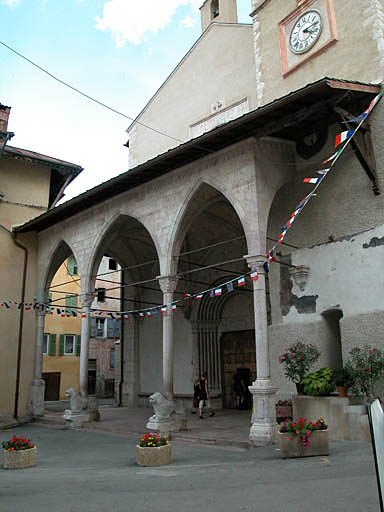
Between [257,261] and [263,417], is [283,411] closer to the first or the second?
[263,417]

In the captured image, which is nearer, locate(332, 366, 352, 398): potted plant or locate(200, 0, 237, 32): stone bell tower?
locate(332, 366, 352, 398): potted plant

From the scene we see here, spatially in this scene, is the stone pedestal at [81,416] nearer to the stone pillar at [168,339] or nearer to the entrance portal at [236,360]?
the stone pillar at [168,339]

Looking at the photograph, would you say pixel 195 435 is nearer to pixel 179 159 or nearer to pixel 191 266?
pixel 179 159

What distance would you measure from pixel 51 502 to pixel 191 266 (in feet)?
41.1

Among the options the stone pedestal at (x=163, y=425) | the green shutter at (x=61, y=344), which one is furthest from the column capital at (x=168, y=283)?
the green shutter at (x=61, y=344)

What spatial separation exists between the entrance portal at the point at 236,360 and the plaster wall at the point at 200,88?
6.94 m

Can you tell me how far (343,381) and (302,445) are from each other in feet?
6.74

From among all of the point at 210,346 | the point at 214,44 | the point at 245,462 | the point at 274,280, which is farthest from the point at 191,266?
the point at 245,462

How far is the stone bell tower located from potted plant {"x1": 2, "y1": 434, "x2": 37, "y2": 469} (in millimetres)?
14365

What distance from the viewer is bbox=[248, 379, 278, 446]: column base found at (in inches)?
344

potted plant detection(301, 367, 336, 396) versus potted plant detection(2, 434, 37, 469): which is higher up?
potted plant detection(301, 367, 336, 396)

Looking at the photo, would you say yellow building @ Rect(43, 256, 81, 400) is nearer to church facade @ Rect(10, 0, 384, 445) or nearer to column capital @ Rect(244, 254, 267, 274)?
church facade @ Rect(10, 0, 384, 445)

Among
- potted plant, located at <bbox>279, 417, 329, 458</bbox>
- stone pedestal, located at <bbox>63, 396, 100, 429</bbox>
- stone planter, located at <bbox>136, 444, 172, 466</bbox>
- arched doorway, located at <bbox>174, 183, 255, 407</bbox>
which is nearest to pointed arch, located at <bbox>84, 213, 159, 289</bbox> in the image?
arched doorway, located at <bbox>174, 183, 255, 407</bbox>

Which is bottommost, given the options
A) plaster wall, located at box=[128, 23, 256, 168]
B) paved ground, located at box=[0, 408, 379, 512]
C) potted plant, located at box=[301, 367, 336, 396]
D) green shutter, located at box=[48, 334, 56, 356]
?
paved ground, located at box=[0, 408, 379, 512]
